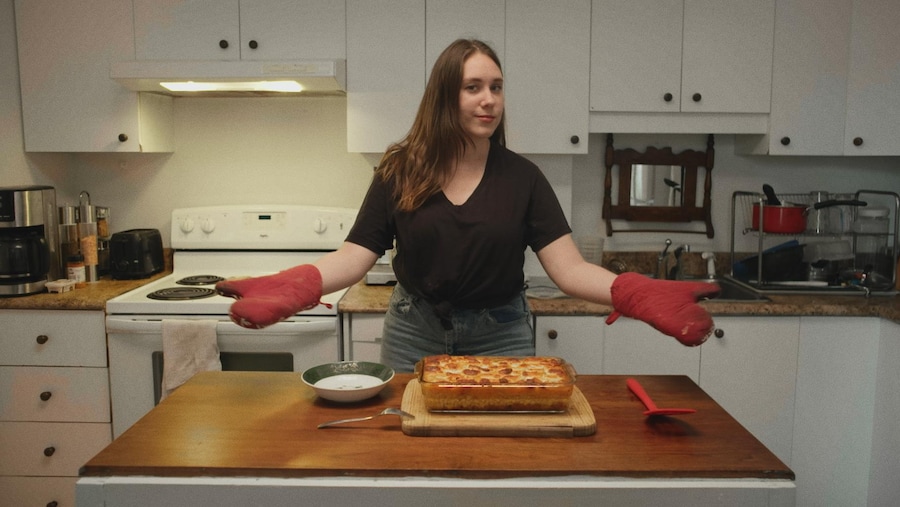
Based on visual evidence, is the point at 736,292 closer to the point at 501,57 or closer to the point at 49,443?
the point at 501,57

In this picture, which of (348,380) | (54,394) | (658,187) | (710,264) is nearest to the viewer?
(348,380)

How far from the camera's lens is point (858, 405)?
2.74 m

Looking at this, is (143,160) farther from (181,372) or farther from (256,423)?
(256,423)

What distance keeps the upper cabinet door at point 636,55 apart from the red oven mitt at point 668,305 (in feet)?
4.74

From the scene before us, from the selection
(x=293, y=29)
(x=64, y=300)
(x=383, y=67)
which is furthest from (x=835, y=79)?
(x=64, y=300)

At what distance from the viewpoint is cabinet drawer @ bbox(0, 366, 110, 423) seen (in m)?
2.77

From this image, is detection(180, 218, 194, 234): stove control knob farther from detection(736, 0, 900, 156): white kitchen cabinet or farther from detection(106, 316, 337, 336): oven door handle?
detection(736, 0, 900, 156): white kitchen cabinet

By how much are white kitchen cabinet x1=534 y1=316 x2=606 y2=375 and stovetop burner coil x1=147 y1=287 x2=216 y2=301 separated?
1.23m

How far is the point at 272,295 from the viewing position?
1.58 metres

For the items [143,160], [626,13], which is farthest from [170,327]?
[626,13]

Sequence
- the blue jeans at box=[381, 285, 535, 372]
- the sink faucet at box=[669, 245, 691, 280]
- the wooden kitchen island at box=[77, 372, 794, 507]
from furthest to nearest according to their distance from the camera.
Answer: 1. the sink faucet at box=[669, 245, 691, 280]
2. the blue jeans at box=[381, 285, 535, 372]
3. the wooden kitchen island at box=[77, 372, 794, 507]

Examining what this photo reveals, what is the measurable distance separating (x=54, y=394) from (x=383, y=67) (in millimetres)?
1706

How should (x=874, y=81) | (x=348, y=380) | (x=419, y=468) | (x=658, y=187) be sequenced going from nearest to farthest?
(x=419, y=468) → (x=348, y=380) → (x=874, y=81) → (x=658, y=187)

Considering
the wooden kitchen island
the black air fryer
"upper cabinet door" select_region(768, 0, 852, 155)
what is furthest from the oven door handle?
"upper cabinet door" select_region(768, 0, 852, 155)
